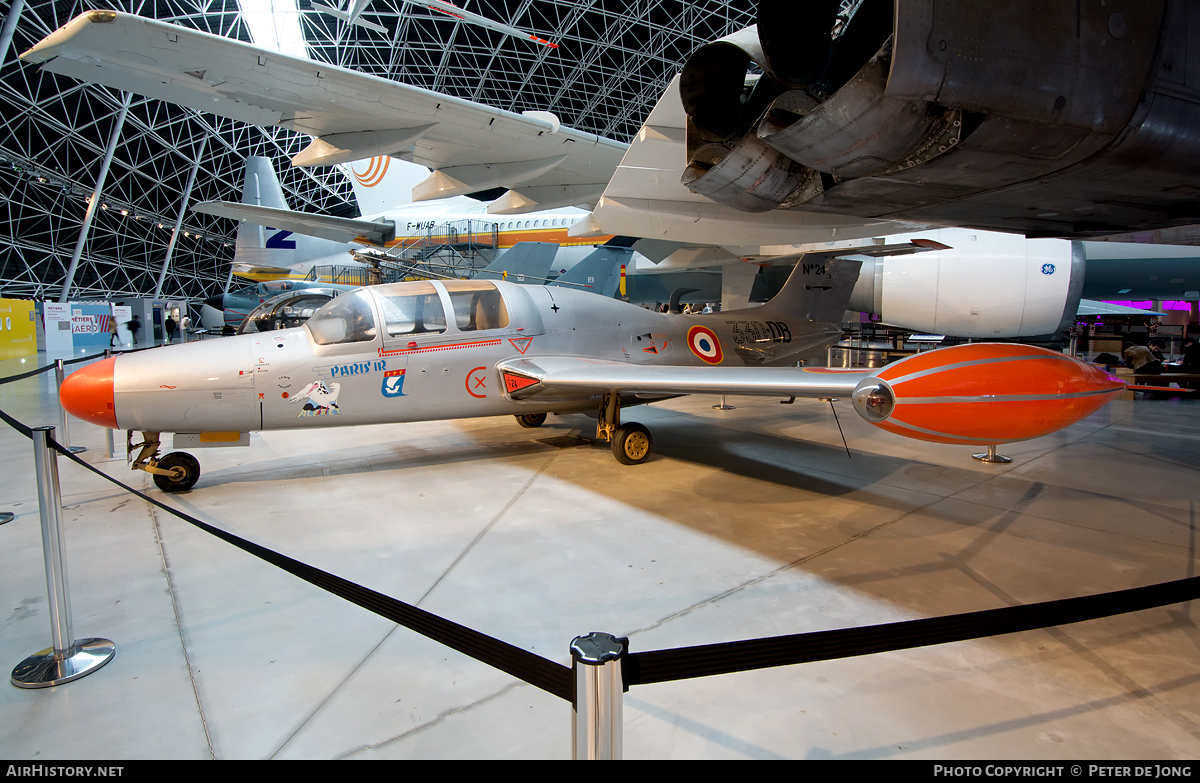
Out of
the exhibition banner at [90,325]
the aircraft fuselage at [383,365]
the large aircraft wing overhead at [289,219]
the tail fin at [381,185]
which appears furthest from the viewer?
the tail fin at [381,185]

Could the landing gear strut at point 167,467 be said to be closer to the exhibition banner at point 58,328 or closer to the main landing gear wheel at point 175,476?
the main landing gear wheel at point 175,476

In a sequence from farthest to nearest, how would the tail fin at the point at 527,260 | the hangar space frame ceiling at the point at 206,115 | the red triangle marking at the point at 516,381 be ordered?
the hangar space frame ceiling at the point at 206,115 < the tail fin at the point at 527,260 < the red triangle marking at the point at 516,381

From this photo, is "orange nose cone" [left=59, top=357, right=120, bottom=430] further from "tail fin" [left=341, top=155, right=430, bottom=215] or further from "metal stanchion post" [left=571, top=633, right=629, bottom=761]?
"tail fin" [left=341, top=155, right=430, bottom=215]

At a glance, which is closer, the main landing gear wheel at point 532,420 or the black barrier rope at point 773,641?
the black barrier rope at point 773,641

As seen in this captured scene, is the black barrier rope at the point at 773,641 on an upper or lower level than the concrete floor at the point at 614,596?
upper

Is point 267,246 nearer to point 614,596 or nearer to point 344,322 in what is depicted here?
point 344,322

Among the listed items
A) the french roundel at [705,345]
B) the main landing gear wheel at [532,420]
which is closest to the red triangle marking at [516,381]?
the main landing gear wheel at [532,420]

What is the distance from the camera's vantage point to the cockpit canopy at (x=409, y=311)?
591 cm

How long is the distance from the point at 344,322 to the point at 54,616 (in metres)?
3.60

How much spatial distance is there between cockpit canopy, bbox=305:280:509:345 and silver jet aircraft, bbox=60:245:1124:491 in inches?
0.6

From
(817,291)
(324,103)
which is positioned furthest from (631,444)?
(324,103)

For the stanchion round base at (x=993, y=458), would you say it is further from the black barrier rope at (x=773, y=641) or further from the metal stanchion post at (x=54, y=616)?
the metal stanchion post at (x=54, y=616)

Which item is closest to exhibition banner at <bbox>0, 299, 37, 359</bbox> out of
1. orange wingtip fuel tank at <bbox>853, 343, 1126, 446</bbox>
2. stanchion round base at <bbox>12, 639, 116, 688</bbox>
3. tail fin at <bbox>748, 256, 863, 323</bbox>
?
stanchion round base at <bbox>12, 639, 116, 688</bbox>

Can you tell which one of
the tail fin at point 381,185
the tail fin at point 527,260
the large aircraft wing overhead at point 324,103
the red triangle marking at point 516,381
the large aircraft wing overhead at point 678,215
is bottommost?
the red triangle marking at point 516,381
